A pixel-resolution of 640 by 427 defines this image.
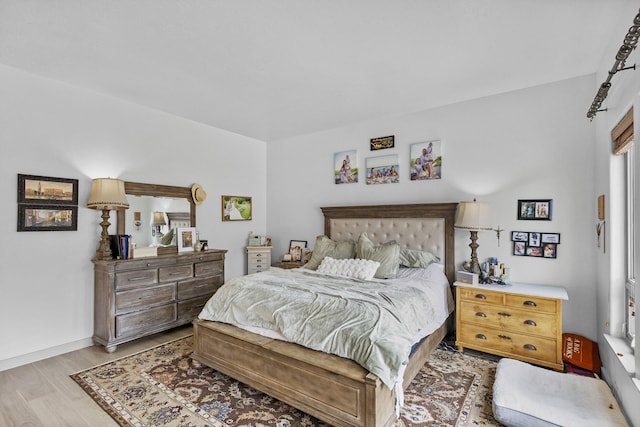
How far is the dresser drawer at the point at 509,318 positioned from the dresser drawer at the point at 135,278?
11.2 feet

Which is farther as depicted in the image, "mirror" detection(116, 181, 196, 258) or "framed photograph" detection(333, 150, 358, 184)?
"framed photograph" detection(333, 150, 358, 184)

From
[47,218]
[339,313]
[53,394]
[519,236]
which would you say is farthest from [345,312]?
[47,218]

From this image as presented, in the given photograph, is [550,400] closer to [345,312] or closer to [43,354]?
[345,312]

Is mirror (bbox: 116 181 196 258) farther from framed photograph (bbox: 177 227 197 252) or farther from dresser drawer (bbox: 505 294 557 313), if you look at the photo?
dresser drawer (bbox: 505 294 557 313)

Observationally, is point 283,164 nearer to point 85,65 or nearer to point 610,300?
point 85,65

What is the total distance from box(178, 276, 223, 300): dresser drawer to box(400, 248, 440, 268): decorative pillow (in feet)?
8.19

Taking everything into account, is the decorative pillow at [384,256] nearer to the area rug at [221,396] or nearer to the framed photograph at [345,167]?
the area rug at [221,396]

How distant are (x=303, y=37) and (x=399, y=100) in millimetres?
1667

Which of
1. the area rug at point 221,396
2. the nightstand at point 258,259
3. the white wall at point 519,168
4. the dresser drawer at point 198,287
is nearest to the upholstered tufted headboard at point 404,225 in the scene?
the white wall at point 519,168

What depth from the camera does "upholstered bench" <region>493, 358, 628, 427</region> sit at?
188cm

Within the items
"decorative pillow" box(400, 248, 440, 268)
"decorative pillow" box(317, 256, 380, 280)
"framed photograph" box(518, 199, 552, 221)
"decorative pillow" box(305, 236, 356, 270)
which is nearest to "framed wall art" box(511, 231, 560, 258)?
"framed photograph" box(518, 199, 552, 221)

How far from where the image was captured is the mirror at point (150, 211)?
3707 millimetres

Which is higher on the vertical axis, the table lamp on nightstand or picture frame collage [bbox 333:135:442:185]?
picture frame collage [bbox 333:135:442:185]

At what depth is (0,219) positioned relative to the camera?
→ 282cm
